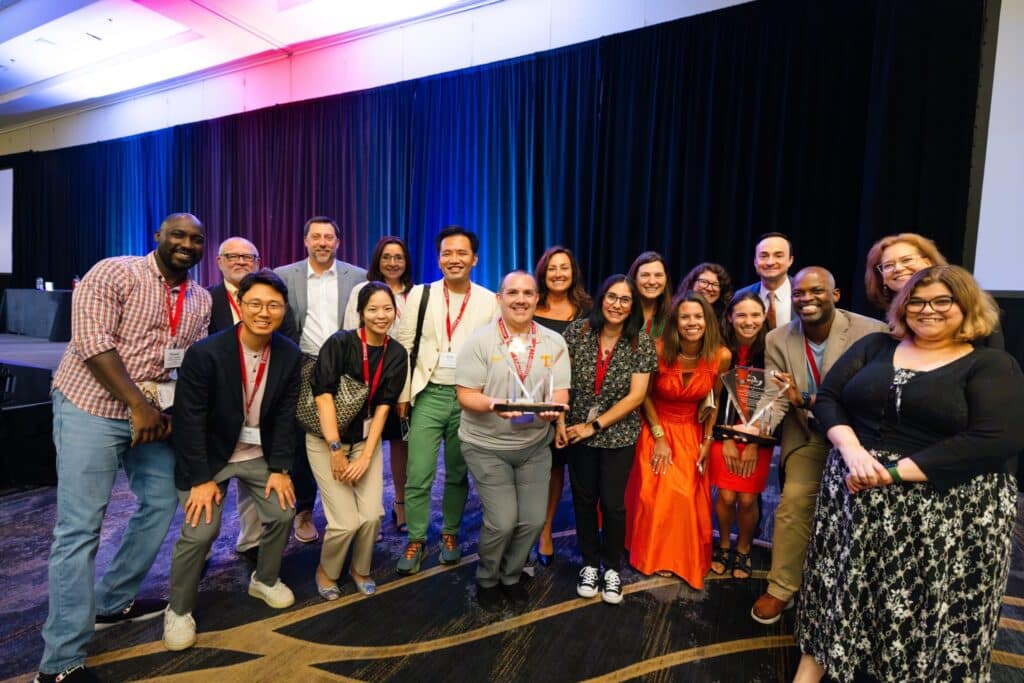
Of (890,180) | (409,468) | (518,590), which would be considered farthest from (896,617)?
(890,180)

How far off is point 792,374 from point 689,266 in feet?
9.56

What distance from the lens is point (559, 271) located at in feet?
8.71

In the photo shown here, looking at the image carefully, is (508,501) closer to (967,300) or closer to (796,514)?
(796,514)

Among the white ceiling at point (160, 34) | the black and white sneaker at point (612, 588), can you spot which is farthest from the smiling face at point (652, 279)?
the white ceiling at point (160, 34)

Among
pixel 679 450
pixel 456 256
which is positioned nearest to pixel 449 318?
pixel 456 256

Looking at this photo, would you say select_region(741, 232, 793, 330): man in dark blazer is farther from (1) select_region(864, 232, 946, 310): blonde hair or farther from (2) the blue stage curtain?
(2) the blue stage curtain

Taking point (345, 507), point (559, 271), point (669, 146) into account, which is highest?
point (669, 146)

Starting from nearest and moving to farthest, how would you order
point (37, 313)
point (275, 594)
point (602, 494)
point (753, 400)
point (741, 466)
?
point (753, 400), point (275, 594), point (602, 494), point (741, 466), point (37, 313)

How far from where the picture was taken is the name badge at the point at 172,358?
6.42 ft

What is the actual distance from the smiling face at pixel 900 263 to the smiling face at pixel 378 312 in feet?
6.81

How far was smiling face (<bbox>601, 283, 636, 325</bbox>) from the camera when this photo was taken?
2322mm

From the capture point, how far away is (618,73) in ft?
16.8

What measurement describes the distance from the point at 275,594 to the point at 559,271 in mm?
2016

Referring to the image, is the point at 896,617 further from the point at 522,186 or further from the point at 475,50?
the point at 475,50
